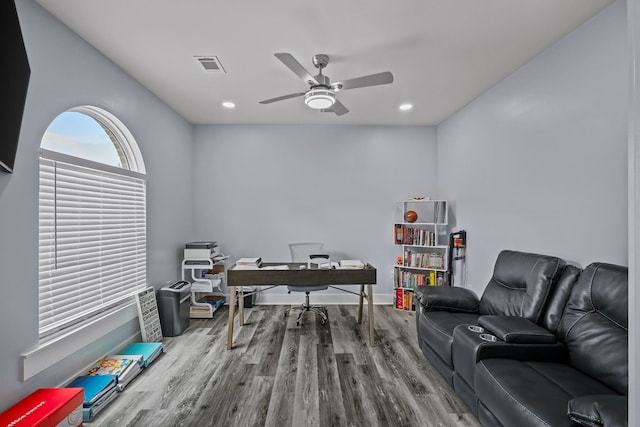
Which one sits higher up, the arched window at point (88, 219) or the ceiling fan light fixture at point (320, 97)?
the ceiling fan light fixture at point (320, 97)

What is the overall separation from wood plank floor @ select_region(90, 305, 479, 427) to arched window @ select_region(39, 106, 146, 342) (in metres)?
0.78

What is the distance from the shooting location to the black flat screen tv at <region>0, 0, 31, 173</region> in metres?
1.57

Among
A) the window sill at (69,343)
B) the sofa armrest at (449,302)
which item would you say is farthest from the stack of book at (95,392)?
the sofa armrest at (449,302)

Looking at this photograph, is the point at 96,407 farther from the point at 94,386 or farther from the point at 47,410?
the point at 47,410

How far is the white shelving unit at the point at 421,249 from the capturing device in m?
4.31

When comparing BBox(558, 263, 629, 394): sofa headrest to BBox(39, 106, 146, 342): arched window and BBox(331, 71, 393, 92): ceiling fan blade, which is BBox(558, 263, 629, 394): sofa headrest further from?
BBox(39, 106, 146, 342): arched window

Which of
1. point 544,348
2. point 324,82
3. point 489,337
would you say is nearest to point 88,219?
point 324,82

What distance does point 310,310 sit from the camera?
162 inches

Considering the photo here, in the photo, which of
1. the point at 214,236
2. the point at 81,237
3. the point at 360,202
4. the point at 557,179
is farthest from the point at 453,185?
the point at 81,237

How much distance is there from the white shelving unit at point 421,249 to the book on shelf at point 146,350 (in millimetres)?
3083

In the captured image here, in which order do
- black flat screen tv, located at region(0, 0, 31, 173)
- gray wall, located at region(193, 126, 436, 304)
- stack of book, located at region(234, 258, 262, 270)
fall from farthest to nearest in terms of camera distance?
1. gray wall, located at region(193, 126, 436, 304)
2. stack of book, located at region(234, 258, 262, 270)
3. black flat screen tv, located at region(0, 0, 31, 173)

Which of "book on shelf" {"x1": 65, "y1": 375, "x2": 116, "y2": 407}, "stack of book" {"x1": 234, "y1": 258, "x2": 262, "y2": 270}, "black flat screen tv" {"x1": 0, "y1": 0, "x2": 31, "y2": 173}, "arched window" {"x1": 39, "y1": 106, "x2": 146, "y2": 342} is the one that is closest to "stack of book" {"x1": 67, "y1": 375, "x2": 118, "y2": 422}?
"book on shelf" {"x1": 65, "y1": 375, "x2": 116, "y2": 407}

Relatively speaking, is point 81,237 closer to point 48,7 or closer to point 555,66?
point 48,7

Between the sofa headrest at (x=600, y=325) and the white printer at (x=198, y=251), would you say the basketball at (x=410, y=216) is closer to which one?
the sofa headrest at (x=600, y=325)
